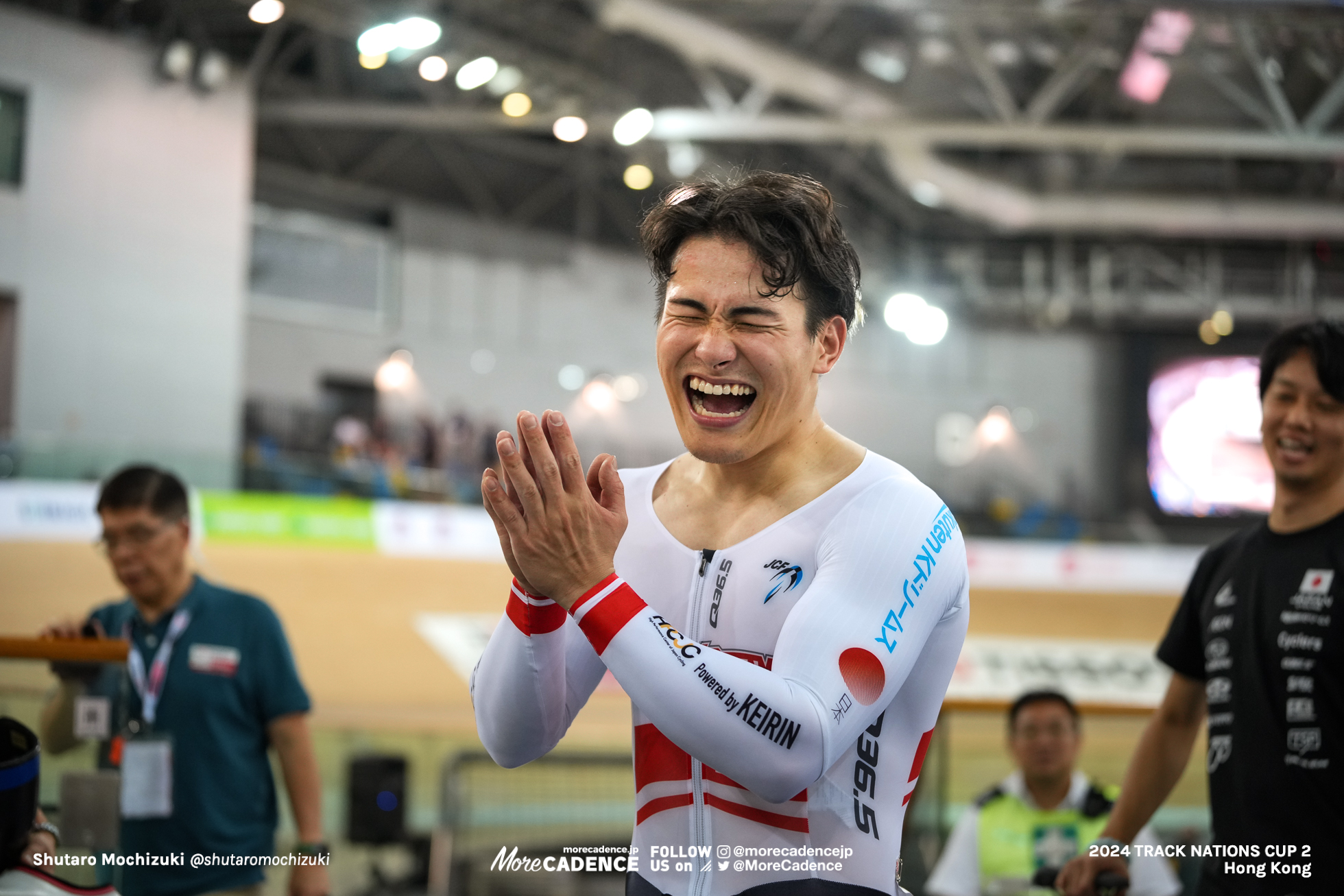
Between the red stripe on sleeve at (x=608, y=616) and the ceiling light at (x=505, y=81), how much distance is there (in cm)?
1321

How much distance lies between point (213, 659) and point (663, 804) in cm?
218

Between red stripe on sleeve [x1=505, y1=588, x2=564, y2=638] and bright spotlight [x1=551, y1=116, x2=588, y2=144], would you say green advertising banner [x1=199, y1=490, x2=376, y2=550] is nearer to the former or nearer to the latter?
bright spotlight [x1=551, y1=116, x2=588, y2=144]

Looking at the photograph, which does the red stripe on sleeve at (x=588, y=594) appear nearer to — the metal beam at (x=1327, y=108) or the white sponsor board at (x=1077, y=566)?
the white sponsor board at (x=1077, y=566)

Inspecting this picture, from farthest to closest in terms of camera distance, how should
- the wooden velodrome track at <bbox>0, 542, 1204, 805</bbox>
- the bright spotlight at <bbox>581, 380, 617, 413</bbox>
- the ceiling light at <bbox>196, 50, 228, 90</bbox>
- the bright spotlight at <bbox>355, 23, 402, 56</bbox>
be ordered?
the bright spotlight at <bbox>581, 380, 617, 413</bbox>, the ceiling light at <bbox>196, 50, 228, 90</bbox>, the bright spotlight at <bbox>355, 23, 402, 56</bbox>, the wooden velodrome track at <bbox>0, 542, 1204, 805</bbox>

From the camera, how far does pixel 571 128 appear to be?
592 inches

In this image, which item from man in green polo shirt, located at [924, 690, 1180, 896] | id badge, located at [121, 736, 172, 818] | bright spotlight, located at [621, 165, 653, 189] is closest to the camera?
id badge, located at [121, 736, 172, 818]

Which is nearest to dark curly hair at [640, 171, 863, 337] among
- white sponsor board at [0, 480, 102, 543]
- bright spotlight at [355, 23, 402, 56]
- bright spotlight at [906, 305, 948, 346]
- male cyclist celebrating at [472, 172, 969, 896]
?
male cyclist celebrating at [472, 172, 969, 896]

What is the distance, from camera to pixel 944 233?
795 inches

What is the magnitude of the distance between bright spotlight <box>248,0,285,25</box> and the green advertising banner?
5116mm

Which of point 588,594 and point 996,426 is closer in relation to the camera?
point 588,594

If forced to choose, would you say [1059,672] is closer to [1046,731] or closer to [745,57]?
[745,57]

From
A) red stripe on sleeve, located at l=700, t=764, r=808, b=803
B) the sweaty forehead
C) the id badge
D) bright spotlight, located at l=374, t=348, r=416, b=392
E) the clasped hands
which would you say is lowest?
the id badge

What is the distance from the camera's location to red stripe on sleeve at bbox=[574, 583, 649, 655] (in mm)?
1365

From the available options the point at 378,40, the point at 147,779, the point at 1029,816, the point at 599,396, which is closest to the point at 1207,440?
the point at 599,396
